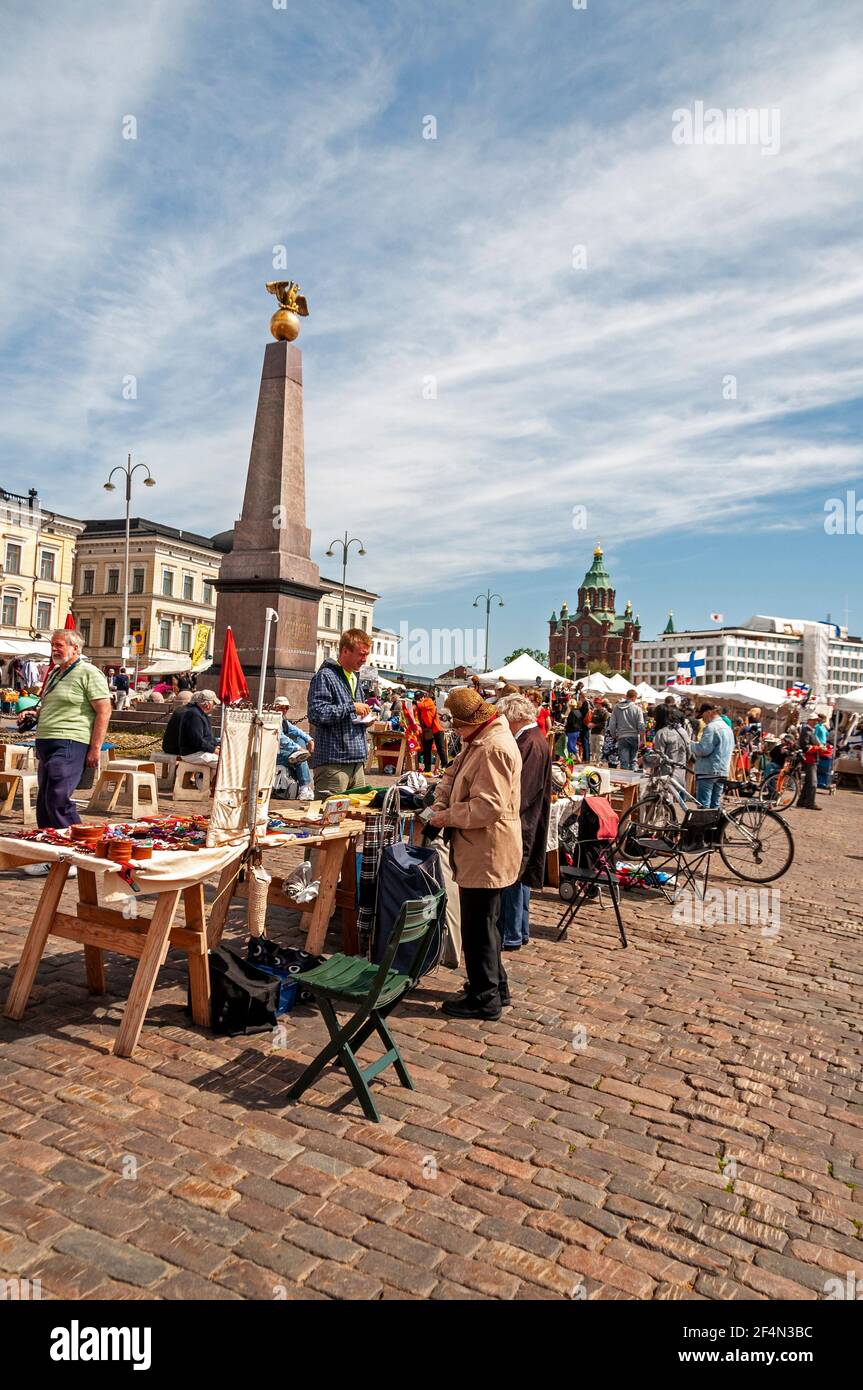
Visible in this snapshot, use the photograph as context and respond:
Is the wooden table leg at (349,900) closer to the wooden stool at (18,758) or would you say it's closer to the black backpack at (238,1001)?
the black backpack at (238,1001)

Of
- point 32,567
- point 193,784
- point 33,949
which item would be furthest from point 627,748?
point 32,567

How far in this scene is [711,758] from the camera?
1133 centimetres

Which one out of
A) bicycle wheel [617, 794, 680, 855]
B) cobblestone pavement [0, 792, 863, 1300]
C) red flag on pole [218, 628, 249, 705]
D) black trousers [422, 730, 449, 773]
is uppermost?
red flag on pole [218, 628, 249, 705]

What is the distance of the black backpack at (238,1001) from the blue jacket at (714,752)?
7.94 m

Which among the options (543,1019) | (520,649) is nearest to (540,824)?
(543,1019)

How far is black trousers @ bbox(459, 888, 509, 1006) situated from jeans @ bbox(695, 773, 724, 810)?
22.9 ft

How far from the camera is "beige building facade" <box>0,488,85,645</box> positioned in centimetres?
6475

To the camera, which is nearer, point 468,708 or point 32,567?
point 468,708

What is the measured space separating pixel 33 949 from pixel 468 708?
103 inches

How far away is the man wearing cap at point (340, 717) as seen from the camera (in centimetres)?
693

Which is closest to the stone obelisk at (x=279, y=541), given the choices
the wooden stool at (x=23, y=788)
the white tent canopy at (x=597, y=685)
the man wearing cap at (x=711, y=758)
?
the wooden stool at (x=23, y=788)

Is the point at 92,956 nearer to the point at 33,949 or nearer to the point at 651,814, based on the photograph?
the point at 33,949

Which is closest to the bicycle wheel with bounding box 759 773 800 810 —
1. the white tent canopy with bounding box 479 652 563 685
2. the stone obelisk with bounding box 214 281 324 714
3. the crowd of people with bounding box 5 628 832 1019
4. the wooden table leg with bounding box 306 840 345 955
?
the crowd of people with bounding box 5 628 832 1019

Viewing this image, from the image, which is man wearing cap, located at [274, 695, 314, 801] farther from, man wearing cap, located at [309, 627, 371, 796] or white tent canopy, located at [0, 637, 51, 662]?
white tent canopy, located at [0, 637, 51, 662]
